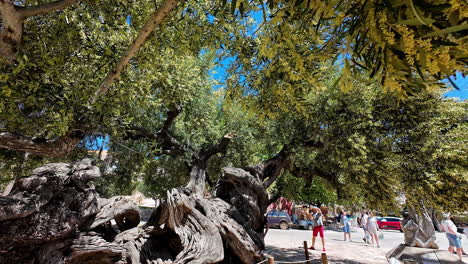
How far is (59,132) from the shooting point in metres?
3.70

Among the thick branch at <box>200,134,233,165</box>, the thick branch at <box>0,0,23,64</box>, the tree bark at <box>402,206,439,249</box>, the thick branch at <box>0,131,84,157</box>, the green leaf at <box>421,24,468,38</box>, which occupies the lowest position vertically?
the tree bark at <box>402,206,439,249</box>

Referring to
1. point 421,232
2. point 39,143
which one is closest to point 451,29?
point 39,143

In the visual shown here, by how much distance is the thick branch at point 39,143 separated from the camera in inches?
155

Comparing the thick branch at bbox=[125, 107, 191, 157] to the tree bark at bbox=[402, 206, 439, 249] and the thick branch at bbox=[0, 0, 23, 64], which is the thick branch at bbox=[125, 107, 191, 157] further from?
the tree bark at bbox=[402, 206, 439, 249]

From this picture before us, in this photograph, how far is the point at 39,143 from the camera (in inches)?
164

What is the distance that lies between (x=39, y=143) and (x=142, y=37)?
2.59 metres

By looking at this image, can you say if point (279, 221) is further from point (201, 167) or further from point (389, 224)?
point (201, 167)

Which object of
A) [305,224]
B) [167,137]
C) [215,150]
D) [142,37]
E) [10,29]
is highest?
[167,137]

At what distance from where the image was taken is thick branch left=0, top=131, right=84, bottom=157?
3.94 meters

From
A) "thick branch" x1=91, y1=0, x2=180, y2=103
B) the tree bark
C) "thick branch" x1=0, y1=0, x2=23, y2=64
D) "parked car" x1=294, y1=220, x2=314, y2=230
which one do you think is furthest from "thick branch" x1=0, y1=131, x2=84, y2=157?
"parked car" x1=294, y1=220, x2=314, y2=230

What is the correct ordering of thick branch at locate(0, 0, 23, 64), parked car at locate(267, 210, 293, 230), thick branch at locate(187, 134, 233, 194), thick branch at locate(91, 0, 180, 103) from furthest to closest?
parked car at locate(267, 210, 293, 230) < thick branch at locate(187, 134, 233, 194) < thick branch at locate(91, 0, 180, 103) < thick branch at locate(0, 0, 23, 64)

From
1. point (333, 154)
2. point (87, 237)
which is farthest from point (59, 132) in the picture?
point (333, 154)

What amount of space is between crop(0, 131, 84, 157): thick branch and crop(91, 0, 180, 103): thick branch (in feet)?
3.05

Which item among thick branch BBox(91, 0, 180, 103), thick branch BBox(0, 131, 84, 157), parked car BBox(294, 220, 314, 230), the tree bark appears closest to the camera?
thick branch BBox(91, 0, 180, 103)
